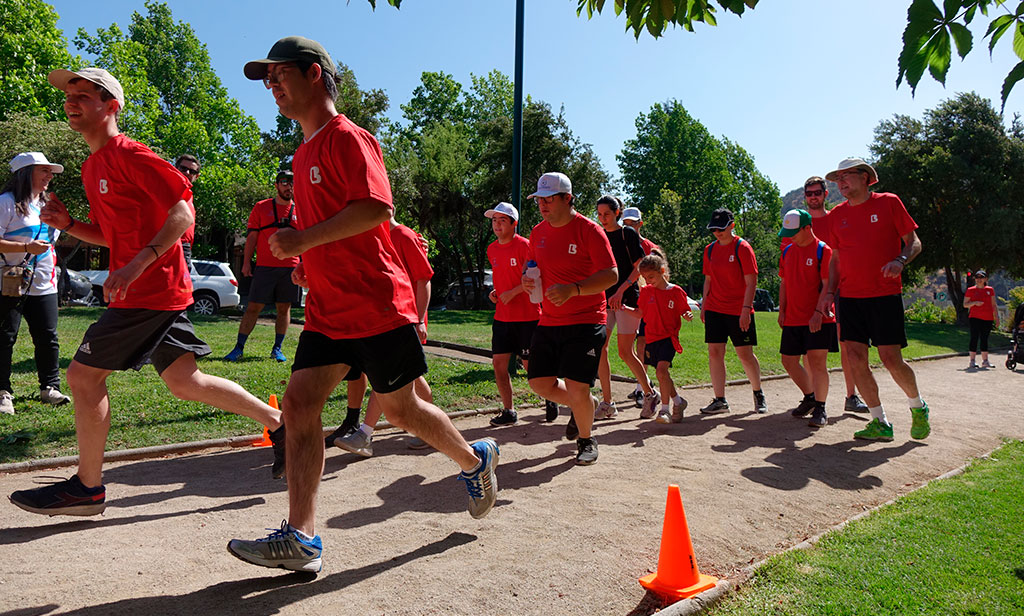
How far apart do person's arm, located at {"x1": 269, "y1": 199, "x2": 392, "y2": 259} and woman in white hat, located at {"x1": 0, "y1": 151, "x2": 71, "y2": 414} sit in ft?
13.1

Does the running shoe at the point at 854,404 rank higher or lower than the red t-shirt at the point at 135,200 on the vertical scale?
lower

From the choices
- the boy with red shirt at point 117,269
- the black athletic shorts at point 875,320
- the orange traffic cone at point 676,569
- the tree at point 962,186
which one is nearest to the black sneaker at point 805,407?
the black athletic shorts at point 875,320

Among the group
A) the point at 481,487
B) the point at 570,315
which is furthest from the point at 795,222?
the point at 481,487

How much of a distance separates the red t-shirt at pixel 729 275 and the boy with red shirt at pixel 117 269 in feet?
18.3

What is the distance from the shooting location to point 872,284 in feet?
21.5

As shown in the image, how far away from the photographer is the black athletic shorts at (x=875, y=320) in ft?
21.2

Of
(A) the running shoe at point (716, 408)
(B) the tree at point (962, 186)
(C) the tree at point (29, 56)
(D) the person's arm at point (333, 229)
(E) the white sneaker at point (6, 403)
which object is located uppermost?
(C) the tree at point (29, 56)

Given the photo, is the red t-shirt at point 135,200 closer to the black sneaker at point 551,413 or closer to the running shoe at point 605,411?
the black sneaker at point 551,413

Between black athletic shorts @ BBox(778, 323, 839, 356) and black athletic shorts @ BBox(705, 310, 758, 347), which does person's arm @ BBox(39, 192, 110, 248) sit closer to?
black athletic shorts @ BBox(705, 310, 758, 347)

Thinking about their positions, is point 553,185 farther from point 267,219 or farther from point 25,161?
point 267,219

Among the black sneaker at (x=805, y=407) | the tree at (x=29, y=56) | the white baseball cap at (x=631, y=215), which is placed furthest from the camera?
the tree at (x=29, y=56)

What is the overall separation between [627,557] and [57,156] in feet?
90.0

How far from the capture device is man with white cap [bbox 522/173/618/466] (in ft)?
17.5

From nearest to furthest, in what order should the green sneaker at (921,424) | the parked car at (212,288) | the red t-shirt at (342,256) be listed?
the red t-shirt at (342,256) → the green sneaker at (921,424) → the parked car at (212,288)
